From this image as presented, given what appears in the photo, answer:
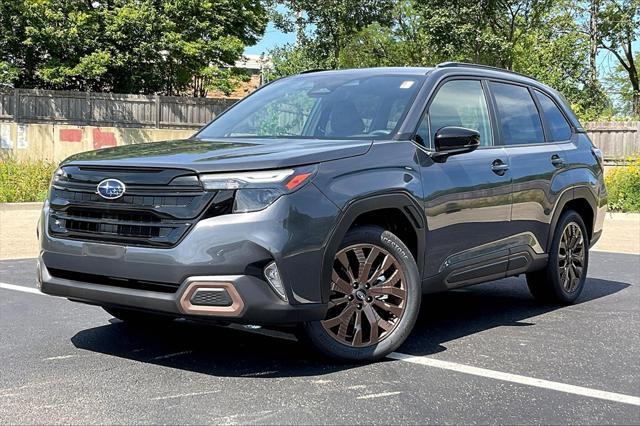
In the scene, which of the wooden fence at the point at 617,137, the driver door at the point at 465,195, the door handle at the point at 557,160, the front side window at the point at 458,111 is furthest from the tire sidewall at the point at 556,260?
the wooden fence at the point at 617,137

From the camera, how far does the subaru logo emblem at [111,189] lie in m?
4.32

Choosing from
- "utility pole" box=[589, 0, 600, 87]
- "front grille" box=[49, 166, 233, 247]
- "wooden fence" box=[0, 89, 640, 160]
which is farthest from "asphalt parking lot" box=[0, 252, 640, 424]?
"utility pole" box=[589, 0, 600, 87]

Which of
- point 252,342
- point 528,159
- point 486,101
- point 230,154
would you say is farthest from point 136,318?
point 528,159

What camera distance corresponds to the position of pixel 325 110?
17.9ft

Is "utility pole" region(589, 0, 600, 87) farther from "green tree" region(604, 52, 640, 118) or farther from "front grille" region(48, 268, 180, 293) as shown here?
"front grille" region(48, 268, 180, 293)

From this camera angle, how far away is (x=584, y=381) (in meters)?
4.48

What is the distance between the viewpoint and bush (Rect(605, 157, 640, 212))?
16297 mm

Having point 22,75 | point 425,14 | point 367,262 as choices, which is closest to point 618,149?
point 425,14

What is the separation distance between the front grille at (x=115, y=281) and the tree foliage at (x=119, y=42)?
79.3 ft

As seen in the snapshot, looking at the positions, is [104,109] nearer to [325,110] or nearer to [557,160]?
[557,160]

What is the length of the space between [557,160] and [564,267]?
0.96 metres

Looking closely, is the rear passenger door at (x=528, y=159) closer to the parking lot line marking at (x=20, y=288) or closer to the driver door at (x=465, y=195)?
the driver door at (x=465, y=195)

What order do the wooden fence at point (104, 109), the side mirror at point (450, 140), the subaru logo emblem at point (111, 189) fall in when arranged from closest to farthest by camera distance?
1. the subaru logo emblem at point (111, 189)
2. the side mirror at point (450, 140)
3. the wooden fence at point (104, 109)

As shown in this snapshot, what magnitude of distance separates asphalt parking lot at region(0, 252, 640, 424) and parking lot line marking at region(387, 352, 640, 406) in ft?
0.04
